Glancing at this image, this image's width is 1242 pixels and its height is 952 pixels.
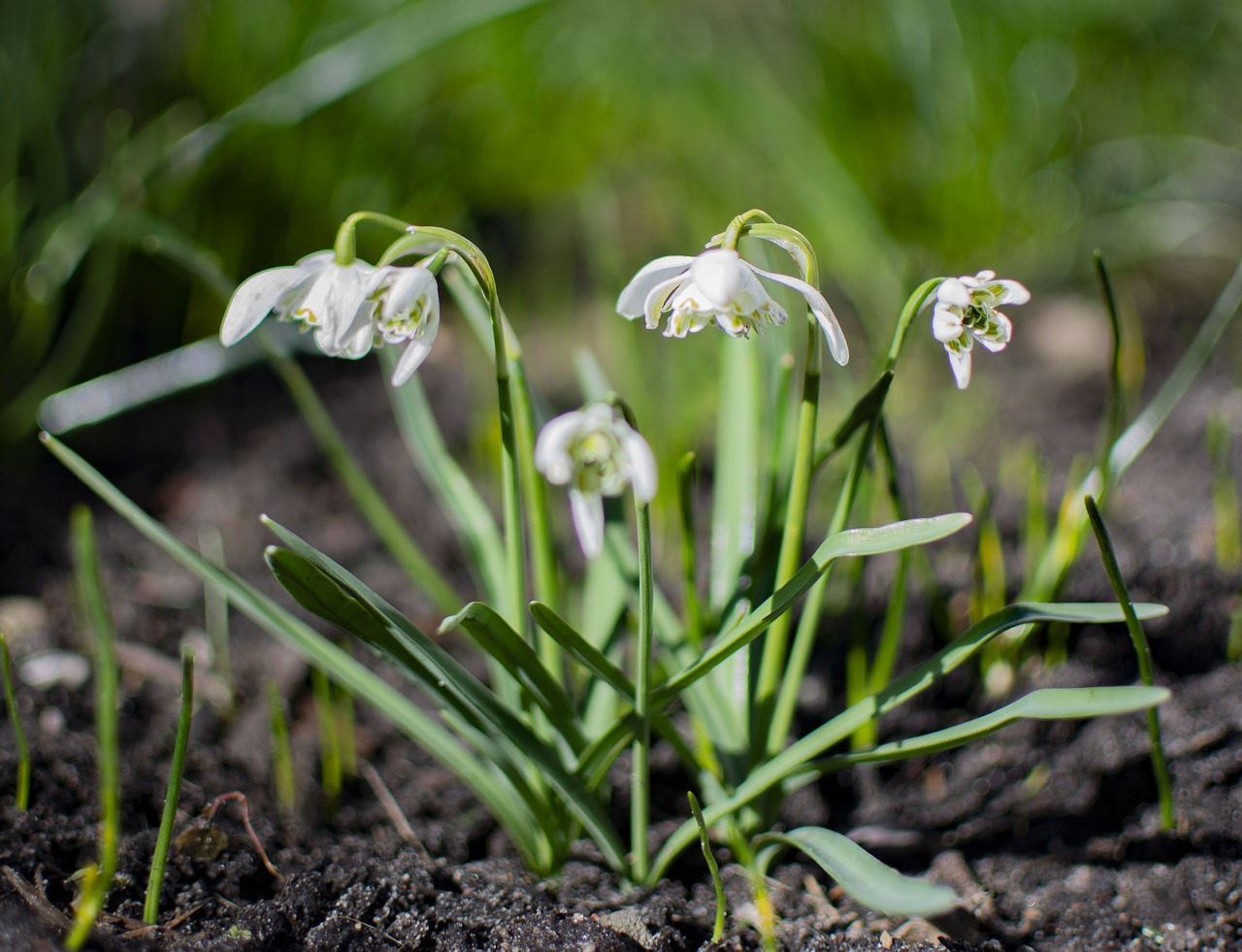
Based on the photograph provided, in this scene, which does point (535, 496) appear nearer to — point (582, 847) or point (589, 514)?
point (589, 514)

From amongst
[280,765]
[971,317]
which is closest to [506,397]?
[971,317]

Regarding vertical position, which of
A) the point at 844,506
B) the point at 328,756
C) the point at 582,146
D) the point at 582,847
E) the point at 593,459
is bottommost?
the point at 582,847

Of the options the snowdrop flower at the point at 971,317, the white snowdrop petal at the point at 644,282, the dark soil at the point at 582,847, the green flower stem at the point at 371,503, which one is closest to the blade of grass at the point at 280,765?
the dark soil at the point at 582,847

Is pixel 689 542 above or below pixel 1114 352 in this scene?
below

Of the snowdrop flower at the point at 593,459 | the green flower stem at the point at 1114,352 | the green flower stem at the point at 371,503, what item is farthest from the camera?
the green flower stem at the point at 371,503

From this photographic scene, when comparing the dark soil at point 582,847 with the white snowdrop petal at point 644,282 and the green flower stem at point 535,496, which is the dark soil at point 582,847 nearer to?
the green flower stem at point 535,496

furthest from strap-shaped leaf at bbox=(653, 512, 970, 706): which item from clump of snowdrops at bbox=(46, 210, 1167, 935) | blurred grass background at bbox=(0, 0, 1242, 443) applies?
blurred grass background at bbox=(0, 0, 1242, 443)

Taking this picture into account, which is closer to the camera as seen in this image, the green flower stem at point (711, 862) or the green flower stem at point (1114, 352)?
the green flower stem at point (711, 862)
